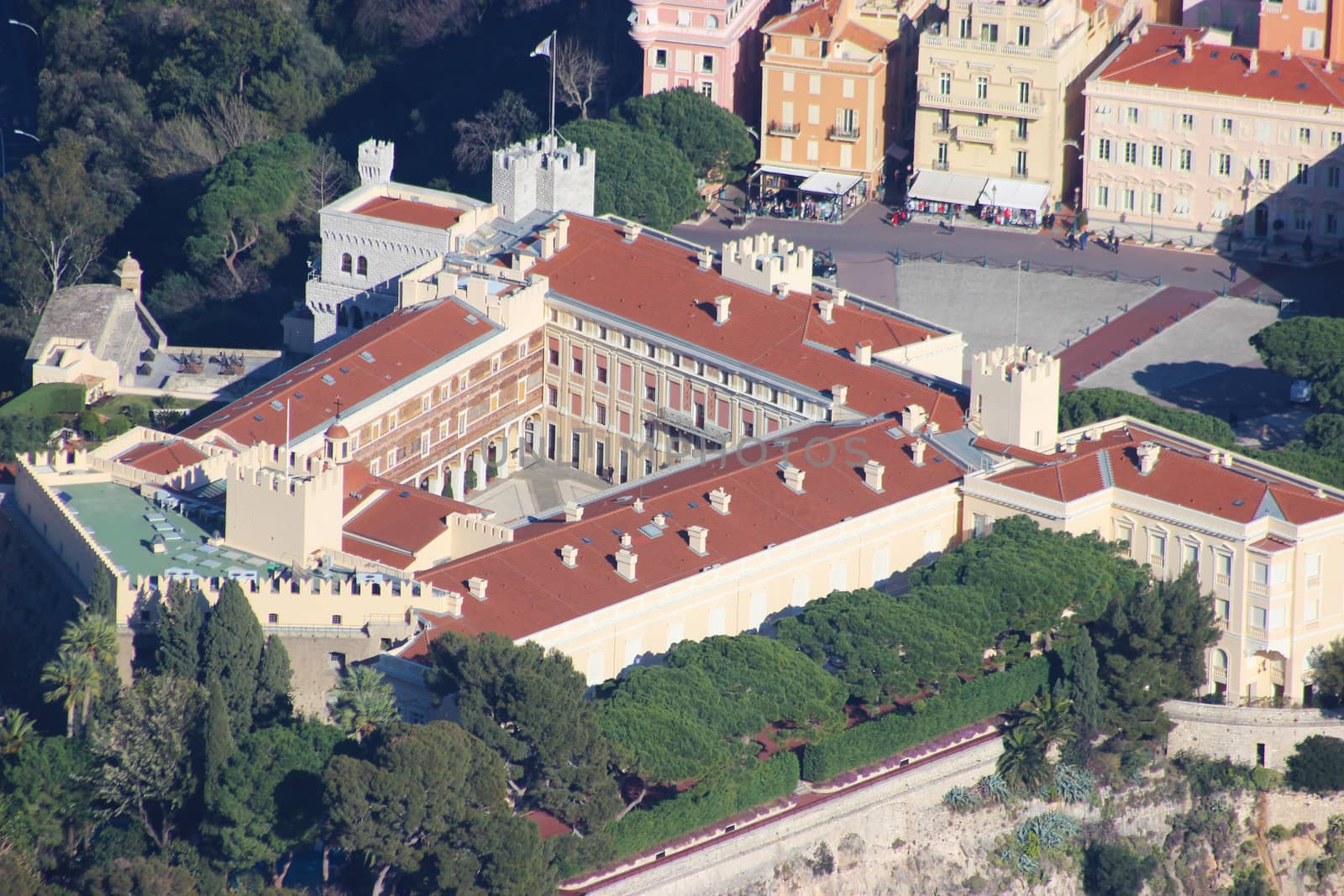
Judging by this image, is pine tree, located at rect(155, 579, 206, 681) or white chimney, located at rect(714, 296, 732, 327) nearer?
pine tree, located at rect(155, 579, 206, 681)

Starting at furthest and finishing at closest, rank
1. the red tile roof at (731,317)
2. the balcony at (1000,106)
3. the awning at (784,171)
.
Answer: the awning at (784,171)
the balcony at (1000,106)
the red tile roof at (731,317)

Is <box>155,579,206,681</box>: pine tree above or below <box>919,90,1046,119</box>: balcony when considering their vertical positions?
below

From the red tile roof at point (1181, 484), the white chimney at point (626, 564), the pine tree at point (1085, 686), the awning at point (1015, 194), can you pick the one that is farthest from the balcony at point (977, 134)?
the white chimney at point (626, 564)

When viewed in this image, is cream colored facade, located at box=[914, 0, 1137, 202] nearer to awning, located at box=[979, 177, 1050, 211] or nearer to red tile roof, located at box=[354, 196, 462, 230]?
awning, located at box=[979, 177, 1050, 211]

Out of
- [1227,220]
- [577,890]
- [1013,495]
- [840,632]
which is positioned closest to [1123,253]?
[1227,220]

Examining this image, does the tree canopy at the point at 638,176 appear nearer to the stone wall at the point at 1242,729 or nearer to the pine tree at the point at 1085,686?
the pine tree at the point at 1085,686

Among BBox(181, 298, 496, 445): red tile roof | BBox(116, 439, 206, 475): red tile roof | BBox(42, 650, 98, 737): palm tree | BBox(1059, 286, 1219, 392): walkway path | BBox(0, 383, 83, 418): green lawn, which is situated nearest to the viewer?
BBox(42, 650, 98, 737): palm tree

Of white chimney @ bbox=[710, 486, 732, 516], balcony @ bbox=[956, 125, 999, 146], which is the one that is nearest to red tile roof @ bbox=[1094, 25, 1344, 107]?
balcony @ bbox=[956, 125, 999, 146]
